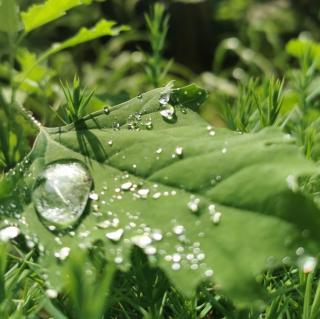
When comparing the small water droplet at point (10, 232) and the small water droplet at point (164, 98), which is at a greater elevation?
the small water droplet at point (164, 98)

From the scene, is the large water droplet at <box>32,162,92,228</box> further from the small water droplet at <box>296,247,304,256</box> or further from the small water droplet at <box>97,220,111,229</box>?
the small water droplet at <box>296,247,304,256</box>

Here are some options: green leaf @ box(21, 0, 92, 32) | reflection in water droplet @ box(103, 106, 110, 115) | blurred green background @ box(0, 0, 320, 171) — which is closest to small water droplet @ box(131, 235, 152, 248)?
reflection in water droplet @ box(103, 106, 110, 115)

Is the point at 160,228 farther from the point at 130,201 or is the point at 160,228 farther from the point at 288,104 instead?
the point at 288,104

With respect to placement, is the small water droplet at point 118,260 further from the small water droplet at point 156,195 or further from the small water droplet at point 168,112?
the small water droplet at point 168,112

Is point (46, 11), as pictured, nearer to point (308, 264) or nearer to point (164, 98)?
point (164, 98)

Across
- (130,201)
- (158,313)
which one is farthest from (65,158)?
(158,313)

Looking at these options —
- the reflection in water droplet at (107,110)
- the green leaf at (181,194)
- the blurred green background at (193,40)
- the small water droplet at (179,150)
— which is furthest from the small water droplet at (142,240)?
the blurred green background at (193,40)
